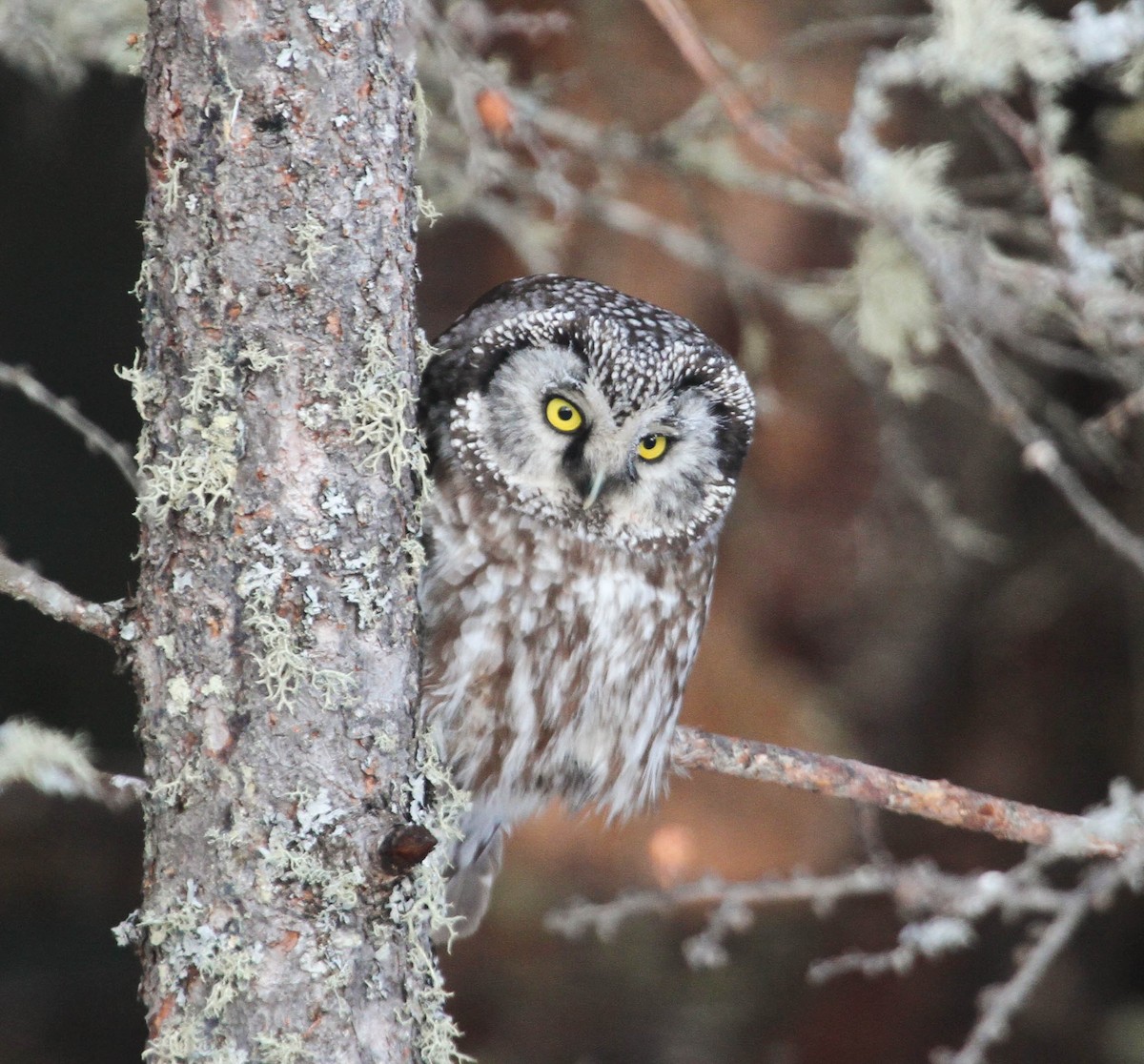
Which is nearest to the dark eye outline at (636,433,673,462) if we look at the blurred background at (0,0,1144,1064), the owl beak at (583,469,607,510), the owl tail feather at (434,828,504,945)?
the owl beak at (583,469,607,510)

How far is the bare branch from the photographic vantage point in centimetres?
179

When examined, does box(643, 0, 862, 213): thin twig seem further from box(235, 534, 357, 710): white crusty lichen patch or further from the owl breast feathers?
box(235, 534, 357, 710): white crusty lichen patch

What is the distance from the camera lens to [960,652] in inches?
199

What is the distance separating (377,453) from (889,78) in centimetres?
157

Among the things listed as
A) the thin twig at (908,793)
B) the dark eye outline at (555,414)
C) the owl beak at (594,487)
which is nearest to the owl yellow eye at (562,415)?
the dark eye outline at (555,414)

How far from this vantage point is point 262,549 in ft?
6.08

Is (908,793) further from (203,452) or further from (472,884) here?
(203,452)

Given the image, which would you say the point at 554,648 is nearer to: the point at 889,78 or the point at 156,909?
the point at 156,909

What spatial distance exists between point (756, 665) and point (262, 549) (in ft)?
10.9

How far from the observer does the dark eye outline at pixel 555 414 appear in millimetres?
2496

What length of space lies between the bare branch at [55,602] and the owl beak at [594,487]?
0.88 m

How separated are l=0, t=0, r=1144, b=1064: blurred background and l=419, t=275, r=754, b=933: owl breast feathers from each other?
6.95ft

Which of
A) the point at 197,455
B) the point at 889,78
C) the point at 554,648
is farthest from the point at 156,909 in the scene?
the point at 889,78

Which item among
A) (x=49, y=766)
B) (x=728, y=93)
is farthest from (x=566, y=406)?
(x=49, y=766)
